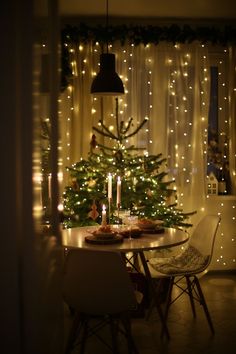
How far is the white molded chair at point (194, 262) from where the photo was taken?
342 centimetres

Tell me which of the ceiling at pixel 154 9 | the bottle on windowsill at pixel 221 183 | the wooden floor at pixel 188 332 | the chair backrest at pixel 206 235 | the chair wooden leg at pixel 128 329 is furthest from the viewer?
the bottle on windowsill at pixel 221 183

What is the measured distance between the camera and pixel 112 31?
5.00 m

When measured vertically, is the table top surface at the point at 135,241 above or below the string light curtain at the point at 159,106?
below

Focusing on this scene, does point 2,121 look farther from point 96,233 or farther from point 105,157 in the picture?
point 105,157

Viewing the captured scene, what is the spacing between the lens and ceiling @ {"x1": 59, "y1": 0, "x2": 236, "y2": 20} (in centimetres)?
452

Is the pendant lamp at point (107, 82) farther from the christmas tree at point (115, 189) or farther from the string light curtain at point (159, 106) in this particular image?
the string light curtain at point (159, 106)

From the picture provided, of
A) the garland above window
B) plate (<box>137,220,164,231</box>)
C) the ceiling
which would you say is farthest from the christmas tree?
the ceiling

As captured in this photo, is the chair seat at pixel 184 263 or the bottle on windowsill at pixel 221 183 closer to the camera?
the chair seat at pixel 184 263

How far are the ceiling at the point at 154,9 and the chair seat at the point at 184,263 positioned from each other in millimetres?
2418

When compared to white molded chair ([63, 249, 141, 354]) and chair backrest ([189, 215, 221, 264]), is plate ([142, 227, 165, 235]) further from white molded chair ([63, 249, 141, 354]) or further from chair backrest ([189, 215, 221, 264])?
white molded chair ([63, 249, 141, 354])

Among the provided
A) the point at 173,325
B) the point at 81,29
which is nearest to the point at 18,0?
the point at 173,325

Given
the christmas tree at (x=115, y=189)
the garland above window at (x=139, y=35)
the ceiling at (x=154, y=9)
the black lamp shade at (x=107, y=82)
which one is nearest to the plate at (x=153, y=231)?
the christmas tree at (x=115, y=189)

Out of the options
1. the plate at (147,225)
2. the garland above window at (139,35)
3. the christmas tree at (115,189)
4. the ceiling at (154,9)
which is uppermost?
the ceiling at (154,9)

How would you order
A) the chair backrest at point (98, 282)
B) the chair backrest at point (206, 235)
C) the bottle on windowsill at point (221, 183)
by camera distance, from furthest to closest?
the bottle on windowsill at point (221, 183) → the chair backrest at point (206, 235) → the chair backrest at point (98, 282)
